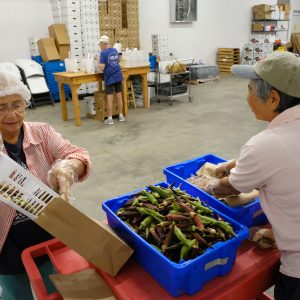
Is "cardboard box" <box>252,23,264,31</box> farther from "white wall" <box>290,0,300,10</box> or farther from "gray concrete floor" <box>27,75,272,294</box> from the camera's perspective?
"gray concrete floor" <box>27,75,272,294</box>

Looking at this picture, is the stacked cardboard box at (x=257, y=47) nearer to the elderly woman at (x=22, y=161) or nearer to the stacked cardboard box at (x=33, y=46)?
the stacked cardboard box at (x=33, y=46)

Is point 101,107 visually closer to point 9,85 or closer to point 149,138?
point 149,138

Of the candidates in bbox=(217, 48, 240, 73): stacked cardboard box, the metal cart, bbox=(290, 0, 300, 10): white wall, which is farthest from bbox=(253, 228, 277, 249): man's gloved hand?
bbox=(290, 0, 300, 10): white wall

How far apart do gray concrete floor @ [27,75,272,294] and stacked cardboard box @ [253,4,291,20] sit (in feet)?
18.3

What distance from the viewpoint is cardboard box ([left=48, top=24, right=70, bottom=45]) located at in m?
7.14

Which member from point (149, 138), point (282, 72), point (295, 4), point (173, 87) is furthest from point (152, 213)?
point (295, 4)

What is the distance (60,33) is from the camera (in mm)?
7180

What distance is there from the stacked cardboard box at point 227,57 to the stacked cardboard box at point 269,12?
1.75 meters

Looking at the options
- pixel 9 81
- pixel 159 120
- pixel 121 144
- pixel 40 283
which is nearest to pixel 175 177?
pixel 40 283

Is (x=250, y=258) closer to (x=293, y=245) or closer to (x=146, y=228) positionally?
(x=293, y=245)

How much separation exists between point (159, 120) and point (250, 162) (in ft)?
16.4

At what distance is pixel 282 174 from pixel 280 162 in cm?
4

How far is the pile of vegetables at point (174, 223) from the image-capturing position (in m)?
1.03

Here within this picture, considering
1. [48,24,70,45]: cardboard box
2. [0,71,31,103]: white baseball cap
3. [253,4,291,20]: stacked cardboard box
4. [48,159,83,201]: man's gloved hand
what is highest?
[253,4,291,20]: stacked cardboard box
